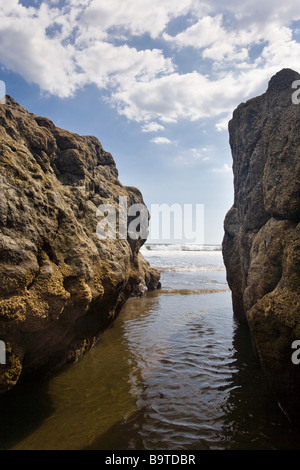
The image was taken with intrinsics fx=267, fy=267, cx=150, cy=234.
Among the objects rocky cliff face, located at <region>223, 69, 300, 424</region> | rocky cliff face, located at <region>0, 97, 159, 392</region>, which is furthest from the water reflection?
rocky cliff face, located at <region>223, 69, 300, 424</region>

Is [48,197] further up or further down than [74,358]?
further up

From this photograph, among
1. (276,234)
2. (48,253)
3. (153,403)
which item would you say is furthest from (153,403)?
(276,234)

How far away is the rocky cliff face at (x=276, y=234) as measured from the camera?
513cm

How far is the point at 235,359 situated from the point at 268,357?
345 centimetres

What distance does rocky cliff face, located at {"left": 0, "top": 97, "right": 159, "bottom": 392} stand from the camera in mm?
4840

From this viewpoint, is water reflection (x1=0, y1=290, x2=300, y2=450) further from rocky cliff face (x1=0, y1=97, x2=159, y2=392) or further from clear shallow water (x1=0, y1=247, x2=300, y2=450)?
rocky cliff face (x1=0, y1=97, x2=159, y2=392)

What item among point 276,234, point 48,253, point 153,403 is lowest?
point 153,403

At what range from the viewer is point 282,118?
7340 millimetres

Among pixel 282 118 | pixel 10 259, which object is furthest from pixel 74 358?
pixel 282 118

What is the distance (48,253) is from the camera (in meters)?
6.02

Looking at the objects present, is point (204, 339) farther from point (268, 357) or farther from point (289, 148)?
point (289, 148)

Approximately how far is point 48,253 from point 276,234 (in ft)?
17.5

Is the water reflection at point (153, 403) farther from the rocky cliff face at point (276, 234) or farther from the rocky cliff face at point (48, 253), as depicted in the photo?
the rocky cliff face at point (276, 234)

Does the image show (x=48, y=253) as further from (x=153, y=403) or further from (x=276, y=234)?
(x=276, y=234)
